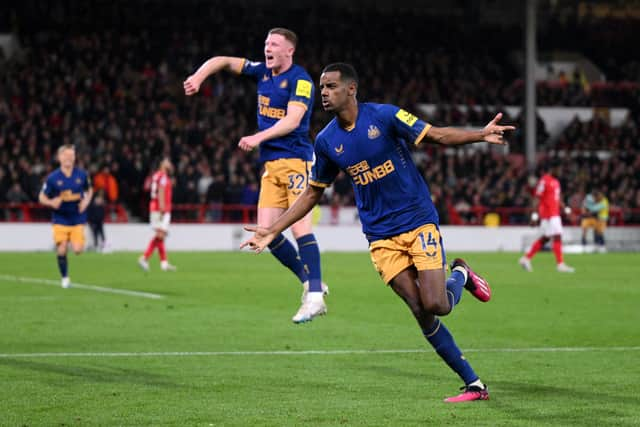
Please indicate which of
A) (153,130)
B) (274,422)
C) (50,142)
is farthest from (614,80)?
(274,422)

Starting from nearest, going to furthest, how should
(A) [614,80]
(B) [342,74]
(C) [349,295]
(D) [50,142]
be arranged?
1. (B) [342,74]
2. (C) [349,295]
3. (D) [50,142]
4. (A) [614,80]

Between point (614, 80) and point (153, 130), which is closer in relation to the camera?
point (153, 130)

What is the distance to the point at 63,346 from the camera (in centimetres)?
1164

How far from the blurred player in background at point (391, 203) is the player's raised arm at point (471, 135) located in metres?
0.21

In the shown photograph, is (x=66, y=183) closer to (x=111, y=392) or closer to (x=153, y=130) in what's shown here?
(x=111, y=392)

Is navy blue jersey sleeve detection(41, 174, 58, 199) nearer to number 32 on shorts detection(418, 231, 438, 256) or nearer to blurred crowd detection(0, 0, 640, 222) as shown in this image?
number 32 on shorts detection(418, 231, 438, 256)

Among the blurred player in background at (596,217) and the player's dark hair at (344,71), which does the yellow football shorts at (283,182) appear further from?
the blurred player in background at (596,217)

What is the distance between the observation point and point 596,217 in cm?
3753

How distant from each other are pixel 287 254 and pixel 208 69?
206cm

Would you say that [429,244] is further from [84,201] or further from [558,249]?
[558,249]

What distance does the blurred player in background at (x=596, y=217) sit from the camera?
3688 cm

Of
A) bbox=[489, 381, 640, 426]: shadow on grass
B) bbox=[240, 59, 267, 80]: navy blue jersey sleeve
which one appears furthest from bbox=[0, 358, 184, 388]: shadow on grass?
bbox=[240, 59, 267, 80]: navy blue jersey sleeve

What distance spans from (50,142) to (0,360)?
85.1ft

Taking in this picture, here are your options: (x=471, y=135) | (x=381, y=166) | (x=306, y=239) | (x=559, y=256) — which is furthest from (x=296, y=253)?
(x=559, y=256)
